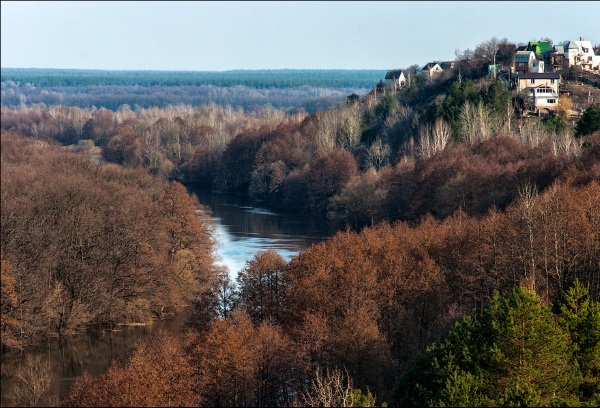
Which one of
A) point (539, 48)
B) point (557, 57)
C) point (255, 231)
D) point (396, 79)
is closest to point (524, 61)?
point (557, 57)

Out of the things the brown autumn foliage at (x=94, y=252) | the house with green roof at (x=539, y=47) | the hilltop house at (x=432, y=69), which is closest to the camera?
the brown autumn foliage at (x=94, y=252)

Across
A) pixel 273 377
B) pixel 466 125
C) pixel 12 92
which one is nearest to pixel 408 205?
pixel 466 125

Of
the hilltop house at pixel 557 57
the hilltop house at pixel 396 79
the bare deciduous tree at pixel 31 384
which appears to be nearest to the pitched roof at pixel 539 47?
the hilltop house at pixel 557 57

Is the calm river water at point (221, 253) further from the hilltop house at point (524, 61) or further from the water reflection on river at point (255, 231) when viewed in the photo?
the hilltop house at point (524, 61)

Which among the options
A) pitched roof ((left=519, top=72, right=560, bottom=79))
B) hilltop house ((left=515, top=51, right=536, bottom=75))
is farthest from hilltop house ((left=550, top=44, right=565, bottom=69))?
pitched roof ((left=519, top=72, right=560, bottom=79))

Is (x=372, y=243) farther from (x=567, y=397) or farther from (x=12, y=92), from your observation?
(x=12, y=92)

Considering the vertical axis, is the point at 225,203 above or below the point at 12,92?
below
